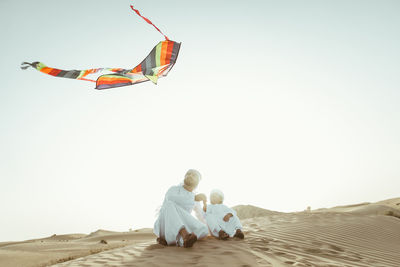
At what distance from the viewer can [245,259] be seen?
451cm

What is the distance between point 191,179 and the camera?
561cm

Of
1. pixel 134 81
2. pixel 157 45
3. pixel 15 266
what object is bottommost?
pixel 15 266

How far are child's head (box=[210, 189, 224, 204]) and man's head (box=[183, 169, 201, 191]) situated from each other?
44.5 inches

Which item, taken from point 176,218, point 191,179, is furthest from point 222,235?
point 191,179

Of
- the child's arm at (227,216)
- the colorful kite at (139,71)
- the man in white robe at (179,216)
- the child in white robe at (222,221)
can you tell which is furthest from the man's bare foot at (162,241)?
the colorful kite at (139,71)

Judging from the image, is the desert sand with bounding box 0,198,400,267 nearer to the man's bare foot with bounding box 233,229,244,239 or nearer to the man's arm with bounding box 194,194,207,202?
the man's bare foot with bounding box 233,229,244,239

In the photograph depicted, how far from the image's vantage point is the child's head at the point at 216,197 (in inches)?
263

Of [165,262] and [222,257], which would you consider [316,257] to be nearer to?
[222,257]

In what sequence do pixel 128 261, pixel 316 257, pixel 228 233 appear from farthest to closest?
pixel 228 233 < pixel 316 257 < pixel 128 261

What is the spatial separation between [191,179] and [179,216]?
0.68 metres

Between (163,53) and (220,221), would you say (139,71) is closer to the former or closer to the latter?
(163,53)

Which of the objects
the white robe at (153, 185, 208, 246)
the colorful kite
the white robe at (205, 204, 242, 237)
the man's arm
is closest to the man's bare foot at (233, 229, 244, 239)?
the white robe at (205, 204, 242, 237)

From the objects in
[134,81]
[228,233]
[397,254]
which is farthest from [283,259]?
[134,81]

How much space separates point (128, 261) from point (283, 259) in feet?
7.93
